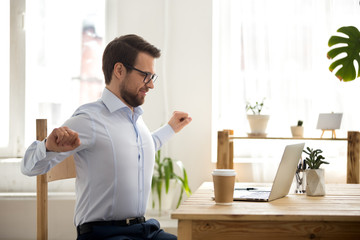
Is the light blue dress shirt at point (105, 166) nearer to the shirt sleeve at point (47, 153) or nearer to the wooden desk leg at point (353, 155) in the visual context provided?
the shirt sleeve at point (47, 153)

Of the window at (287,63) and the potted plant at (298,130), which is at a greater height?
the window at (287,63)

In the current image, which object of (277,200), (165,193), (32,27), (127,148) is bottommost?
(165,193)

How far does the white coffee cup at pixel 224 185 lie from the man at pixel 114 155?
339mm

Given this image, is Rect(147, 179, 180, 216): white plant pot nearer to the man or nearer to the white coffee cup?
the man

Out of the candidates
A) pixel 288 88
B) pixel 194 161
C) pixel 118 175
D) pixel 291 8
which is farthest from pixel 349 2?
pixel 118 175

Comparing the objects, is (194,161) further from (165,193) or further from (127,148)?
(127,148)

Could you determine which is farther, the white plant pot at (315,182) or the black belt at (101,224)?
the white plant pot at (315,182)

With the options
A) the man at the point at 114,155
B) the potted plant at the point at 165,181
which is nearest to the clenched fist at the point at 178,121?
the man at the point at 114,155

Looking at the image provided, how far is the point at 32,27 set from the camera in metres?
3.94

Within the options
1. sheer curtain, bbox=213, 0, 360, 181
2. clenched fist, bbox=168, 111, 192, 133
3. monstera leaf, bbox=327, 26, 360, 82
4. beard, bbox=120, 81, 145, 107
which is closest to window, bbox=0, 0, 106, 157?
sheer curtain, bbox=213, 0, 360, 181

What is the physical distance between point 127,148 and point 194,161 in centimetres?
192

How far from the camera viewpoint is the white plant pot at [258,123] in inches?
141

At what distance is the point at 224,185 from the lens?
174 centimetres

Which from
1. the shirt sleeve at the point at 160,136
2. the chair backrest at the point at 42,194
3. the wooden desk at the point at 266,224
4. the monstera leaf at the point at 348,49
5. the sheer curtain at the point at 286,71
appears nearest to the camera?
the wooden desk at the point at 266,224
